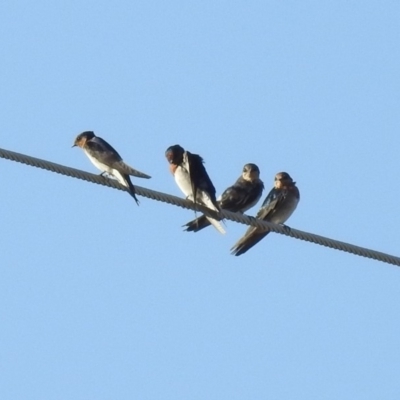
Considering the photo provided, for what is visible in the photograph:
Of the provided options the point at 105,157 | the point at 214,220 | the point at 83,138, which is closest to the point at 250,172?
the point at 83,138

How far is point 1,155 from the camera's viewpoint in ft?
29.6

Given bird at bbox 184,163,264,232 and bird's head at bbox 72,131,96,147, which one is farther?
bird at bbox 184,163,264,232

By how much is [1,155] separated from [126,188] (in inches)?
67.3

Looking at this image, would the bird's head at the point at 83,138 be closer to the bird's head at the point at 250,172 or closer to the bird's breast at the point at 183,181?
the bird's breast at the point at 183,181

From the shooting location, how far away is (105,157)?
12406 mm

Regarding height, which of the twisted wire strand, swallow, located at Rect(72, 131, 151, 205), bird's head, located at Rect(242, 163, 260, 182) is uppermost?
bird's head, located at Rect(242, 163, 260, 182)

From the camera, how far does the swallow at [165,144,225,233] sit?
1191 cm

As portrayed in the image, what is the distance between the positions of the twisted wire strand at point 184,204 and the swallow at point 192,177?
0.63 metres

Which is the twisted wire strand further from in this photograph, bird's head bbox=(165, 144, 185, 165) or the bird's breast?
bird's head bbox=(165, 144, 185, 165)

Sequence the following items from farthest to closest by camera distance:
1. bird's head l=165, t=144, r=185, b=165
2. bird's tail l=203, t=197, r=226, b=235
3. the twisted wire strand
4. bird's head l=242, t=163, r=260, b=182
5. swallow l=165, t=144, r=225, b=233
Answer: bird's head l=242, t=163, r=260, b=182
bird's head l=165, t=144, r=185, b=165
swallow l=165, t=144, r=225, b=233
bird's tail l=203, t=197, r=226, b=235
the twisted wire strand

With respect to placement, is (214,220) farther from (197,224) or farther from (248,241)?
(248,241)

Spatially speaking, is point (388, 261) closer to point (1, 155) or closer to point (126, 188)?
point (126, 188)

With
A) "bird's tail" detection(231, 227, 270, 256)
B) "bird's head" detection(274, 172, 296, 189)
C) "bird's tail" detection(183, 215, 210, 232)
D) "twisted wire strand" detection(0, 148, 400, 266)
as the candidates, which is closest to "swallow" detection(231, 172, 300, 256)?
"bird's head" detection(274, 172, 296, 189)

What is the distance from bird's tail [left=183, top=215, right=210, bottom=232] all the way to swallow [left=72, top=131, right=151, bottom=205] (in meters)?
0.61
